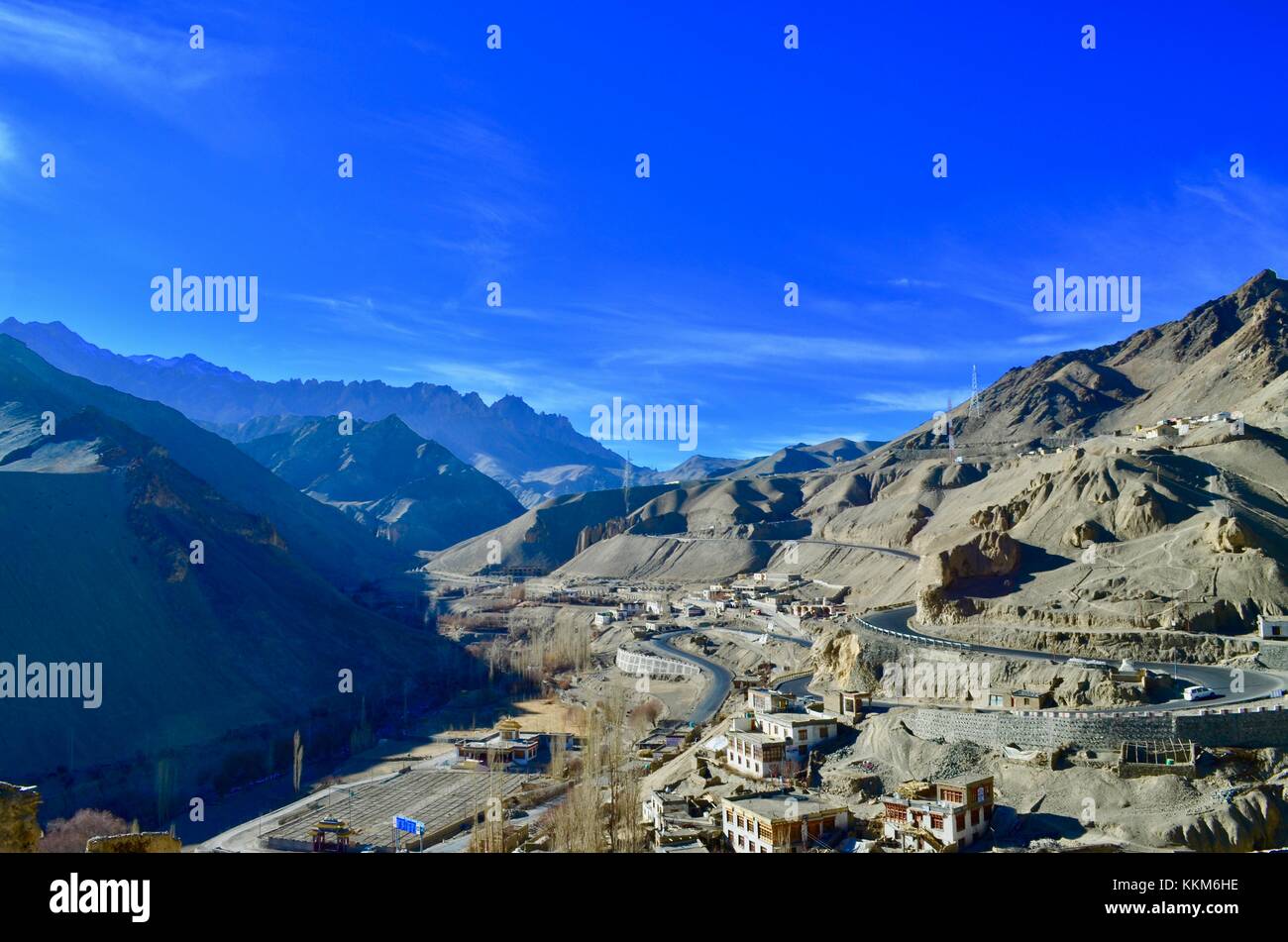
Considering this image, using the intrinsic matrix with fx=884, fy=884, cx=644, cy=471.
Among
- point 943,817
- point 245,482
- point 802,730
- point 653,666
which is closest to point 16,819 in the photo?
point 943,817

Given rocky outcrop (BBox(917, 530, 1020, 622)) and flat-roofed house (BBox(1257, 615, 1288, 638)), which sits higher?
rocky outcrop (BBox(917, 530, 1020, 622))

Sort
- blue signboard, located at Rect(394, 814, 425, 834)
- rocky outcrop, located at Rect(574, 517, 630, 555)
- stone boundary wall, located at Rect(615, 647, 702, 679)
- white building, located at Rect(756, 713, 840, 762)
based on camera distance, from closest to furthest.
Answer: white building, located at Rect(756, 713, 840, 762)
blue signboard, located at Rect(394, 814, 425, 834)
stone boundary wall, located at Rect(615, 647, 702, 679)
rocky outcrop, located at Rect(574, 517, 630, 555)

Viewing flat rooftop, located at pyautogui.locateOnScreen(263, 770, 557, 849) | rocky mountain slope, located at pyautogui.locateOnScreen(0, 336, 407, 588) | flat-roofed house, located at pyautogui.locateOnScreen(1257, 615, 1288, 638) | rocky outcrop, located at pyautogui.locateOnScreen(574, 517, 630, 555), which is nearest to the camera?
flat-roofed house, located at pyautogui.locateOnScreen(1257, 615, 1288, 638)

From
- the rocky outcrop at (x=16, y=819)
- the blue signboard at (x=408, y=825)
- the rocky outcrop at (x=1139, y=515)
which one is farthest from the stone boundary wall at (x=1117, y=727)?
the rocky outcrop at (x=16, y=819)

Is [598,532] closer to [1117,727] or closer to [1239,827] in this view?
[1117,727]

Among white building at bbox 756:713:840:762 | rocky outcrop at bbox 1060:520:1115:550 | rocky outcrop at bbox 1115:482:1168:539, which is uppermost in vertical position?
rocky outcrop at bbox 1115:482:1168:539

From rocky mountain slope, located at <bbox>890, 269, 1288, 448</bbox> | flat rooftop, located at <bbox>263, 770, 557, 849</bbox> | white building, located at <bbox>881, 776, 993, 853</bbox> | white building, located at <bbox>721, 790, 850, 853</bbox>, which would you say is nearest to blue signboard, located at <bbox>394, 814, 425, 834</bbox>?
flat rooftop, located at <bbox>263, 770, 557, 849</bbox>

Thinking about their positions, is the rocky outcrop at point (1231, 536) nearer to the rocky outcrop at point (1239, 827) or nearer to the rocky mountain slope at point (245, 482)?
the rocky outcrop at point (1239, 827)

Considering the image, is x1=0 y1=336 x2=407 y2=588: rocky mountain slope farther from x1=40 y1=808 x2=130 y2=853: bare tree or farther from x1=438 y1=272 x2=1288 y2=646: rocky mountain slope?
x1=40 y1=808 x2=130 y2=853: bare tree
